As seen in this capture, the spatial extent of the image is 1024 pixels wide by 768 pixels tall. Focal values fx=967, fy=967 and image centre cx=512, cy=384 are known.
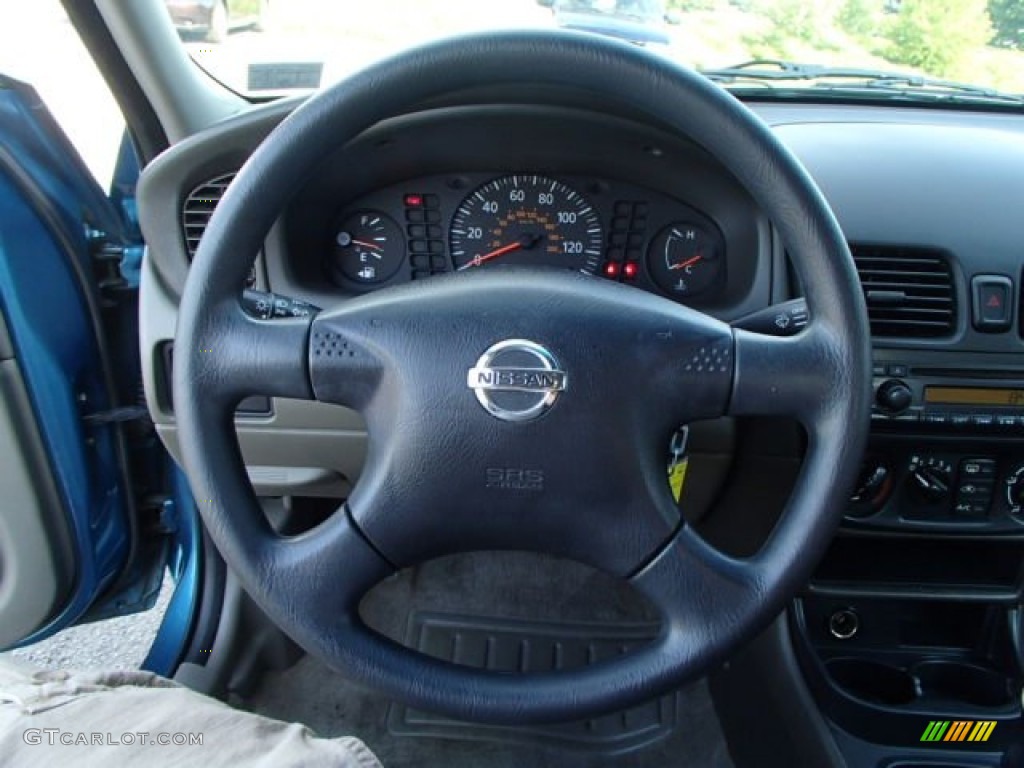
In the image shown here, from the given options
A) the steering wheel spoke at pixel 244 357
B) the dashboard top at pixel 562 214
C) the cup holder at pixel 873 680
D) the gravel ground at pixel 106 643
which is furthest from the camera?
the gravel ground at pixel 106 643

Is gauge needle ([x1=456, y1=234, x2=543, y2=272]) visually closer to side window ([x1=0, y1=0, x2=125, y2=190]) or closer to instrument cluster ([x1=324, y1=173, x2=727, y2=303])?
instrument cluster ([x1=324, y1=173, x2=727, y2=303])

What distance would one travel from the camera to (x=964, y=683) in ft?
5.65

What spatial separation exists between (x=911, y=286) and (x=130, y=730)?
3.88 feet

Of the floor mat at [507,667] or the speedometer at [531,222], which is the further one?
the floor mat at [507,667]

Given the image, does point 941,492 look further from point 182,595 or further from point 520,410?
point 182,595

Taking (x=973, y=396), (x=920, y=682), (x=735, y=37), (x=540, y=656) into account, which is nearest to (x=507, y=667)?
(x=540, y=656)

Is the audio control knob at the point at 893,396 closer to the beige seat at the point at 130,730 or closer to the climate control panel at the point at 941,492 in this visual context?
the climate control panel at the point at 941,492

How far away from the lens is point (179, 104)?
A: 4.91 ft

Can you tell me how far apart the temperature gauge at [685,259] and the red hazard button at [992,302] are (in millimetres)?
375

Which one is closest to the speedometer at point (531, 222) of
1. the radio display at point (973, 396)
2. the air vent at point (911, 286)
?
the air vent at point (911, 286)

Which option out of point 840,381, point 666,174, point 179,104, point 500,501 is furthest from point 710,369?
point 179,104

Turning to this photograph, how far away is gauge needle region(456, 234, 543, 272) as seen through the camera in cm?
141

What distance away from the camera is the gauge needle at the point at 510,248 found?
4.63ft

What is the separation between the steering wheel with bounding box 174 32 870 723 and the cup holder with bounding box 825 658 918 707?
772mm
